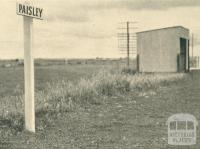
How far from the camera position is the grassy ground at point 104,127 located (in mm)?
7523

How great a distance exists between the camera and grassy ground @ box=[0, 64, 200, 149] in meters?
7.52

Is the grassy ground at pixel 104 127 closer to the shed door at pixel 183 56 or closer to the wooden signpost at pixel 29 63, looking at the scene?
the wooden signpost at pixel 29 63

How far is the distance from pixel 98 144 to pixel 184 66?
130 ft

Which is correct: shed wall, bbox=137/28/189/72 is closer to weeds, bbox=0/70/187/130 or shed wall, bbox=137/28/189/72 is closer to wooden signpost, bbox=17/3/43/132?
weeds, bbox=0/70/187/130

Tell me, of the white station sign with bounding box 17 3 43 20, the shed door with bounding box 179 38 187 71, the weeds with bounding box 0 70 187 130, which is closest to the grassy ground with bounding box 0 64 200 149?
the weeds with bounding box 0 70 187 130

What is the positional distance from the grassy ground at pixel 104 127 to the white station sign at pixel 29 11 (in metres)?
2.20

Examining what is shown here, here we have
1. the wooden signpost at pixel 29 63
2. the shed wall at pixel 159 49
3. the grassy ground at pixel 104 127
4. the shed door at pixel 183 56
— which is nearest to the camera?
the grassy ground at pixel 104 127

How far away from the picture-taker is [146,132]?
8641 millimetres

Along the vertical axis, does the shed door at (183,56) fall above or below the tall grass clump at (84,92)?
above

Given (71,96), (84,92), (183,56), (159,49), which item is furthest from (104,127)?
(183,56)

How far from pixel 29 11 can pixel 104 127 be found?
2.88 meters

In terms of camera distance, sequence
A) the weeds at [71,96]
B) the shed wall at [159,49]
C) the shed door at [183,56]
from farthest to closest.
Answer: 1. the shed door at [183,56]
2. the shed wall at [159,49]
3. the weeds at [71,96]

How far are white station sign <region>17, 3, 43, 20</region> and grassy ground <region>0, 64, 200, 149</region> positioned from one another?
220cm

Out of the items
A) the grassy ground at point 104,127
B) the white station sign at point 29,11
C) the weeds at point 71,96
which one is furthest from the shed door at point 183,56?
the white station sign at point 29,11
